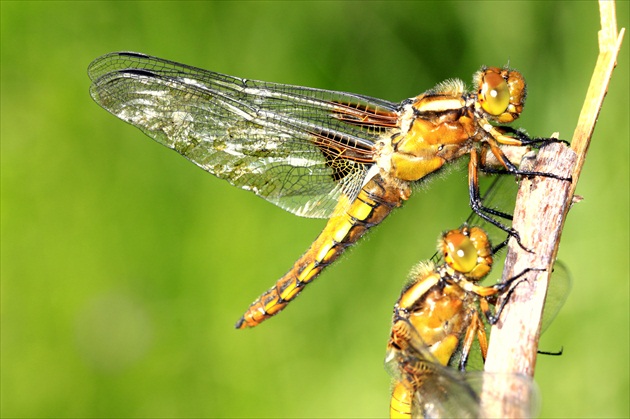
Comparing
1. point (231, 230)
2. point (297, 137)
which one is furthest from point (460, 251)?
point (231, 230)

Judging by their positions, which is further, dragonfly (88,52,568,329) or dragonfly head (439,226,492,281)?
dragonfly (88,52,568,329)

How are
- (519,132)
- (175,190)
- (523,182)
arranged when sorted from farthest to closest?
(175,190)
(519,132)
(523,182)

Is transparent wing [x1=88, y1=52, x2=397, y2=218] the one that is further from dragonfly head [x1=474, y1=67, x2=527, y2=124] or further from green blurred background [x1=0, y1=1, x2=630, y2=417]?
green blurred background [x1=0, y1=1, x2=630, y2=417]

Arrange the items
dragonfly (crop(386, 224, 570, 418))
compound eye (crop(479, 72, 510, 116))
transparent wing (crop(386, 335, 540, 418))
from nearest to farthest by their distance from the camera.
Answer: transparent wing (crop(386, 335, 540, 418)), dragonfly (crop(386, 224, 570, 418)), compound eye (crop(479, 72, 510, 116))

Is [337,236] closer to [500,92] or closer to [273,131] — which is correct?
[273,131]

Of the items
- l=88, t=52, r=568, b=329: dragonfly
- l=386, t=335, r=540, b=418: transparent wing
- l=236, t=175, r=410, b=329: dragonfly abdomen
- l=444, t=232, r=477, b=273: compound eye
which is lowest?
l=386, t=335, r=540, b=418: transparent wing

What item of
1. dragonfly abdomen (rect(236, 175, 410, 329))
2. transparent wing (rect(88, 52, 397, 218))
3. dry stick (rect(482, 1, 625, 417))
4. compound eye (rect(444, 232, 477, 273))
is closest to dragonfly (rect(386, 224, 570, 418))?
compound eye (rect(444, 232, 477, 273))

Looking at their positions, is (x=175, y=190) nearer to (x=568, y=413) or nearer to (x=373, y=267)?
(x=373, y=267)

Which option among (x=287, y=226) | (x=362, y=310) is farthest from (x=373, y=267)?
(x=287, y=226)
